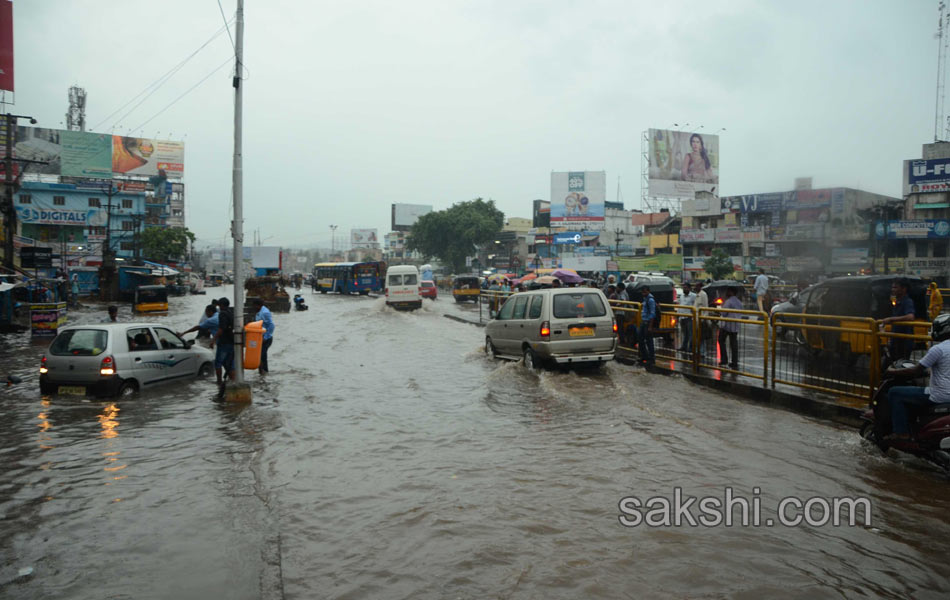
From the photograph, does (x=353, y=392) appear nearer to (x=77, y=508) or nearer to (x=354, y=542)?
(x=77, y=508)

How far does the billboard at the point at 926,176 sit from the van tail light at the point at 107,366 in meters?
45.3

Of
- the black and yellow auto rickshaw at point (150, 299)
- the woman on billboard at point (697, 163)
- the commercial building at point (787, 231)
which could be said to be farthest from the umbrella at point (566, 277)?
the woman on billboard at point (697, 163)

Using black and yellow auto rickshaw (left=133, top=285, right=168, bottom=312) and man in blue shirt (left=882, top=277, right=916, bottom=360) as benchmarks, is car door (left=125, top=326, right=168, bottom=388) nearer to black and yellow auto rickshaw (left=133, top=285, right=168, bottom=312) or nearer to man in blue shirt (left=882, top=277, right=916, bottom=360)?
man in blue shirt (left=882, top=277, right=916, bottom=360)

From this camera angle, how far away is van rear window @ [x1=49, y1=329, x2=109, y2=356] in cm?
1052

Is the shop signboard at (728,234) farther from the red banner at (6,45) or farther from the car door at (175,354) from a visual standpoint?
the car door at (175,354)

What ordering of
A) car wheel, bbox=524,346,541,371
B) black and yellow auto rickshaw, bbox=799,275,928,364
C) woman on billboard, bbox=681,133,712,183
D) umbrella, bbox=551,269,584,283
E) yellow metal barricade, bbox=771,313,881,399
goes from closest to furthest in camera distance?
yellow metal barricade, bbox=771,313,881,399 < black and yellow auto rickshaw, bbox=799,275,928,364 < car wheel, bbox=524,346,541,371 < umbrella, bbox=551,269,584,283 < woman on billboard, bbox=681,133,712,183

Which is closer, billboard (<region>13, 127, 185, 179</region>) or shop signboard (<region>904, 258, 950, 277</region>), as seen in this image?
shop signboard (<region>904, 258, 950, 277</region>)

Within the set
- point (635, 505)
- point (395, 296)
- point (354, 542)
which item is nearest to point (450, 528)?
point (354, 542)

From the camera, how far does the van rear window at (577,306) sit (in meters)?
12.8

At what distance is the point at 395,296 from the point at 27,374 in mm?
23546

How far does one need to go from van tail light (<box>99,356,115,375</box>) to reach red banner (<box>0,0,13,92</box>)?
2422 centimetres

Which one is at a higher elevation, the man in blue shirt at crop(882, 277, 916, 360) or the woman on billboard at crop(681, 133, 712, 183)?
the woman on billboard at crop(681, 133, 712, 183)

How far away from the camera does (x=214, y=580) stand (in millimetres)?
4422

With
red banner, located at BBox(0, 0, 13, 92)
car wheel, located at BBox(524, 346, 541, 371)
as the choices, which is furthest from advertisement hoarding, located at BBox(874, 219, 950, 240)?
red banner, located at BBox(0, 0, 13, 92)
